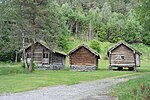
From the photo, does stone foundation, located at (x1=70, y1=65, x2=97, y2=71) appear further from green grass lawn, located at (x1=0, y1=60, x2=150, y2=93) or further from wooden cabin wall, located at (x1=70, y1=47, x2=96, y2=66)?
green grass lawn, located at (x1=0, y1=60, x2=150, y2=93)

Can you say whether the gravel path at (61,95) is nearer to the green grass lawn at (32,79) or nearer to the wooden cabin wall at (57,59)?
the green grass lawn at (32,79)

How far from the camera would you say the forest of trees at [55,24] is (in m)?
46.8

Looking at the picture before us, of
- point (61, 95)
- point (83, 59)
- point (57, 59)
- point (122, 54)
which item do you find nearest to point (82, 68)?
point (83, 59)

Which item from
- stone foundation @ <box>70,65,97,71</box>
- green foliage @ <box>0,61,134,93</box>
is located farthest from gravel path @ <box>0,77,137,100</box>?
stone foundation @ <box>70,65,97,71</box>

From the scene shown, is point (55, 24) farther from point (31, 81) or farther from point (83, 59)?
point (31, 81)

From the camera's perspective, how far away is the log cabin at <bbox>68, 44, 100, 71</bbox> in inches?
2226

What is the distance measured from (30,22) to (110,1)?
132741 mm

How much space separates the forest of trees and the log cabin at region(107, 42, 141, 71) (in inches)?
163

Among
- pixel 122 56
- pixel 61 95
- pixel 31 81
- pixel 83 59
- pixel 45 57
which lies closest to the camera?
pixel 61 95

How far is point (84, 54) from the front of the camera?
5703 centimetres

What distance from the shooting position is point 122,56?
56.8 metres

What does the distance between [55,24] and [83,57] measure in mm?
11160

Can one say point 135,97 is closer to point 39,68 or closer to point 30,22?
point 30,22

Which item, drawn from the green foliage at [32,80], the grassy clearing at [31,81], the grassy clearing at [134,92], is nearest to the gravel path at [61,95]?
the grassy clearing at [134,92]
